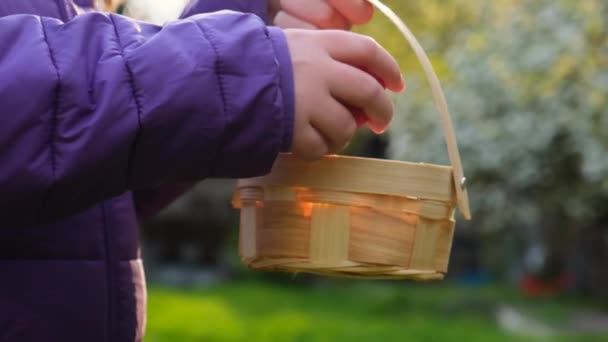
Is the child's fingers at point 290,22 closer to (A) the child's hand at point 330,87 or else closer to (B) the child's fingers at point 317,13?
(B) the child's fingers at point 317,13

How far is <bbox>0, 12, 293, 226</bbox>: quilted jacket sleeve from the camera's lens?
994 millimetres

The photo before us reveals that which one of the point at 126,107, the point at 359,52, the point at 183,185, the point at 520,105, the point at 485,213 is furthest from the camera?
the point at 485,213

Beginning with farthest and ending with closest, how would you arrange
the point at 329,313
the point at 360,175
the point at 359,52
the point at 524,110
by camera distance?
the point at 329,313 → the point at 524,110 → the point at 360,175 → the point at 359,52

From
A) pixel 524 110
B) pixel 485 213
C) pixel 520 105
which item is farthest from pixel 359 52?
pixel 485 213

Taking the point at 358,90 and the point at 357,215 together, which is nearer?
the point at 358,90

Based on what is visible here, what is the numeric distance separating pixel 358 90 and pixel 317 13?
30 centimetres

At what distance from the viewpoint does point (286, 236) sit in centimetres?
126

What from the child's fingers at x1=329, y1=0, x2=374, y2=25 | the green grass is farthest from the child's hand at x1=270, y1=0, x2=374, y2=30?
the green grass

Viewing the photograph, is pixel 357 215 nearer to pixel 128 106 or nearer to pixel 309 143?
pixel 309 143

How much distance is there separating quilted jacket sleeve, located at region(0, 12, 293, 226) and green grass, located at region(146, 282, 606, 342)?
233 inches

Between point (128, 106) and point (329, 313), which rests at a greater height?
point (128, 106)

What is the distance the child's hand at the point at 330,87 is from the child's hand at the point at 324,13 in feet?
0.79

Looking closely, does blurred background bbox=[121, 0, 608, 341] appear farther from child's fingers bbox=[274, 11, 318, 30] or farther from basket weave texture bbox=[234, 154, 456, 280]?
basket weave texture bbox=[234, 154, 456, 280]

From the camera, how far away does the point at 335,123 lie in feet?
3.49
